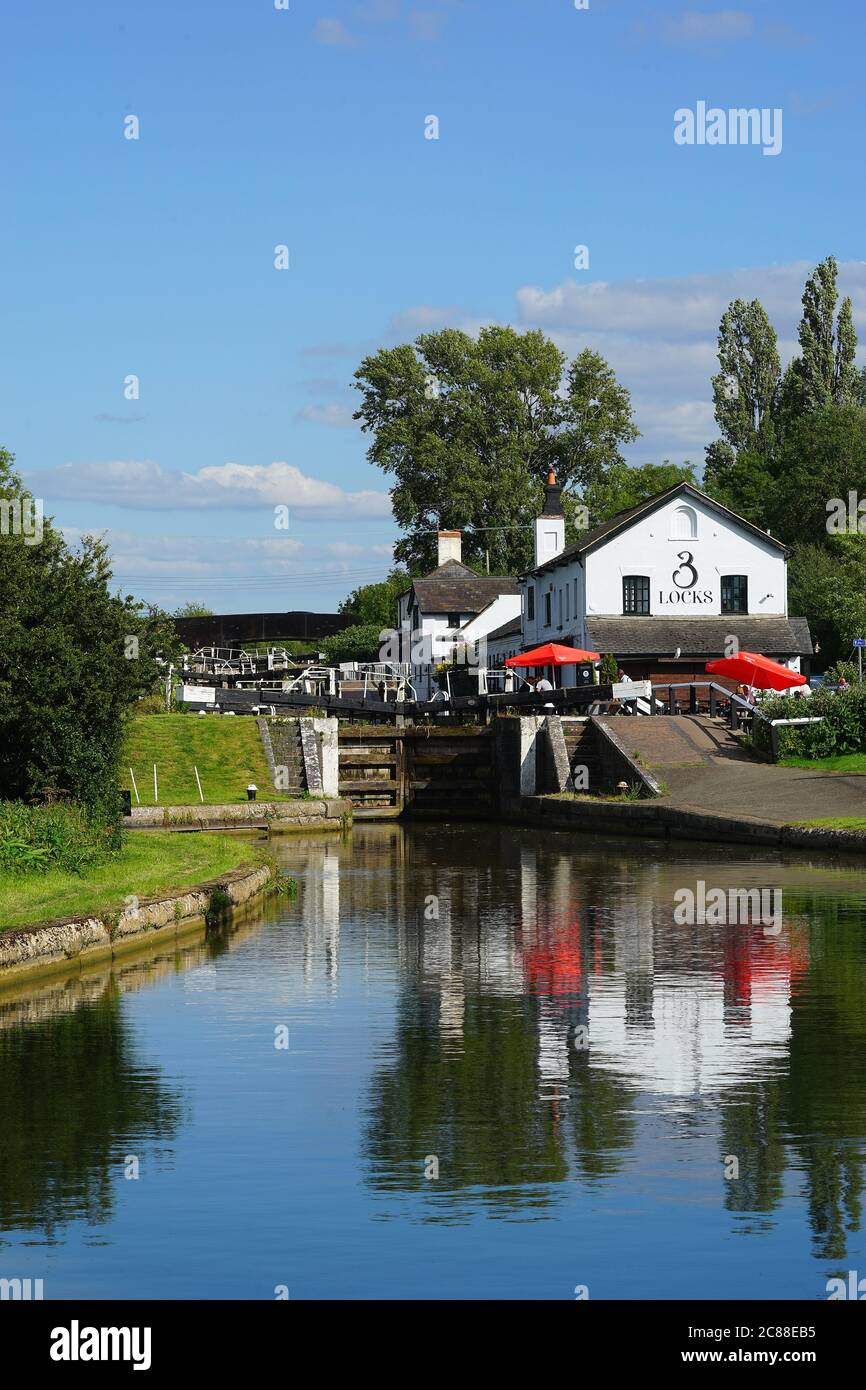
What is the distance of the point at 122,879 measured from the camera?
2308 centimetres

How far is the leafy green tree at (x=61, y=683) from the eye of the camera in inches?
1067

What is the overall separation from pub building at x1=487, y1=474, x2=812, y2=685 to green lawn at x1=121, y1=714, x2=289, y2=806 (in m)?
14.3

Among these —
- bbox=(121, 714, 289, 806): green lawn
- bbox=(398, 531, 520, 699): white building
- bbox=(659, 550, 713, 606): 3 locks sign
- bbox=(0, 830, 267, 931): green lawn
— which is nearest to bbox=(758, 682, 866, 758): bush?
bbox=(121, 714, 289, 806): green lawn

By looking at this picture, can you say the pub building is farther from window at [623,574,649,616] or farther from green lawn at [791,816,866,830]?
green lawn at [791,816,866,830]

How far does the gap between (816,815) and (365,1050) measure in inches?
A: 948

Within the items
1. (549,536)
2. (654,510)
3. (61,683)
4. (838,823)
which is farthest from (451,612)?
(61,683)

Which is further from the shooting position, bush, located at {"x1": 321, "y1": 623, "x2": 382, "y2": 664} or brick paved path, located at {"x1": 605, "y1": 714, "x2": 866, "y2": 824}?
bush, located at {"x1": 321, "y1": 623, "x2": 382, "y2": 664}

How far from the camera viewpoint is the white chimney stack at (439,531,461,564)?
9606 cm

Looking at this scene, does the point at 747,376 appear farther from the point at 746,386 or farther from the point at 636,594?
the point at 636,594

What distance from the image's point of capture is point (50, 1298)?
798cm

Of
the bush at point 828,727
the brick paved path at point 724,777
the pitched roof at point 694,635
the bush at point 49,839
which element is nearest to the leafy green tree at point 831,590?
the pitched roof at point 694,635
